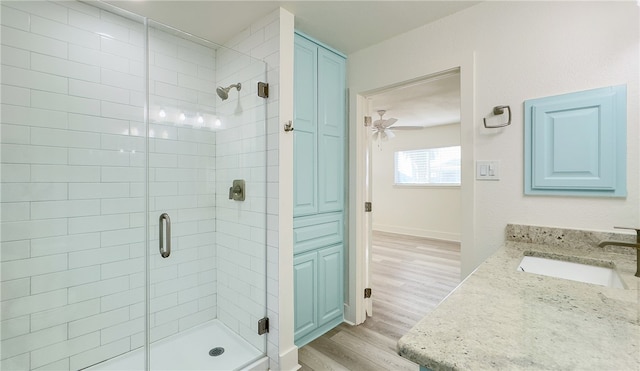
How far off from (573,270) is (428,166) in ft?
15.6

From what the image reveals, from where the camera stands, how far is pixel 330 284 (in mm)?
2346

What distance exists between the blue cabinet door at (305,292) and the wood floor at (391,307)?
0.51ft

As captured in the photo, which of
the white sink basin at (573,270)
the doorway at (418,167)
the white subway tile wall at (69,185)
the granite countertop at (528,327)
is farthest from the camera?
the doorway at (418,167)

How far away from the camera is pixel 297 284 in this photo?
2068 millimetres

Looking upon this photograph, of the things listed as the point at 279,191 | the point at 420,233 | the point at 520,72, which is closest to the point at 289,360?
the point at 279,191

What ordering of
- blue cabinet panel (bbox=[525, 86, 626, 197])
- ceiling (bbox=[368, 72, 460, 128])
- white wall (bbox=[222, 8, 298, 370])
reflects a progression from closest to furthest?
blue cabinet panel (bbox=[525, 86, 626, 197]) < white wall (bbox=[222, 8, 298, 370]) < ceiling (bbox=[368, 72, 460, 128])

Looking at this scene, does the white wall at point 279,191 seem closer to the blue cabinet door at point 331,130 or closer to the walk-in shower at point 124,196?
the walk-in shower at point 124,196

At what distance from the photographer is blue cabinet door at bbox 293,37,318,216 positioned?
81.0 inches

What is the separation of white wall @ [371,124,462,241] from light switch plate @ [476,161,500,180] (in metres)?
3.88

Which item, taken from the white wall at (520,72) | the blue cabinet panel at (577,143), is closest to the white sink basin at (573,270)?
the white wall at (520,72)

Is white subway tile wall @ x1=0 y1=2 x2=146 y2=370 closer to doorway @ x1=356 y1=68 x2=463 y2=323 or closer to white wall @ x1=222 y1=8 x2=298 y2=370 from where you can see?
white wall @ x1=222 y1=8 x2=298 y2=370

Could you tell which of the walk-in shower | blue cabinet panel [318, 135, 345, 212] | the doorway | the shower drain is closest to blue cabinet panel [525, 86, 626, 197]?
blue cabinet panel [318, 135, 345, 212]

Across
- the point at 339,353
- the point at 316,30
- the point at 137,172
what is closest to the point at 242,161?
the point at 137,172

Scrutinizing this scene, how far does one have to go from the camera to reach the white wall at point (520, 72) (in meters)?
1.33
